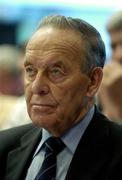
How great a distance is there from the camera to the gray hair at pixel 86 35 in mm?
2084

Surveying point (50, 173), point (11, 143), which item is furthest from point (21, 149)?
point (50, 173)

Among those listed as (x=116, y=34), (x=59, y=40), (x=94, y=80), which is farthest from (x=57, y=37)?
(x=116, y=34)

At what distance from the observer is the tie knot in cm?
214

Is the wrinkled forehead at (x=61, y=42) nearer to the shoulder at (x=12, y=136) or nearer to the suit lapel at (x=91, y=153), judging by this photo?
the suit lapel at (x=91, y=153)

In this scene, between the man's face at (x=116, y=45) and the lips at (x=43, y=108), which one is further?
the man's face at (x=116, y=45)

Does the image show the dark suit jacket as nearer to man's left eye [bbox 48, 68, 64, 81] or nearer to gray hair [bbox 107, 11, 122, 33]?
man's left eye [bbox 48, 68, 64, 81]

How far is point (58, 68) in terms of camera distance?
206 cm

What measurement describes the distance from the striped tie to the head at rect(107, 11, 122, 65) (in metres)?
1.41

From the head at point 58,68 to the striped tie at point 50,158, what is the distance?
72 millimetres

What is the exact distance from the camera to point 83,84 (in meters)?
2.11

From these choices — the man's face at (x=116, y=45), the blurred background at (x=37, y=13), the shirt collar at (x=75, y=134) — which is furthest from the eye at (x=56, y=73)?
the blurred background at (x=37, y=13)

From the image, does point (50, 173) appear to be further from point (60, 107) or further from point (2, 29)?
point (2, 29)

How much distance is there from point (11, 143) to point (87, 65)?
0.48 m

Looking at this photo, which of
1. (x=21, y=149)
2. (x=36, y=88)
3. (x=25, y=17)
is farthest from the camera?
(x=25, y=17)
